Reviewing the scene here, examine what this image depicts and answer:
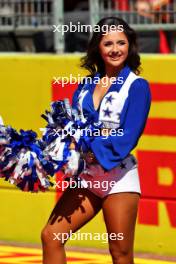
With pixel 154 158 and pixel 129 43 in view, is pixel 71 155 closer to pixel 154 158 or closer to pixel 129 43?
pixel 129 43

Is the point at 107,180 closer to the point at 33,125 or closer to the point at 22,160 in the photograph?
the point at 22,160

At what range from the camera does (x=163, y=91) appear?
7363 mm

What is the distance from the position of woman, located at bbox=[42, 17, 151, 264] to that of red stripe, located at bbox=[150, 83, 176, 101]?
1.91 m

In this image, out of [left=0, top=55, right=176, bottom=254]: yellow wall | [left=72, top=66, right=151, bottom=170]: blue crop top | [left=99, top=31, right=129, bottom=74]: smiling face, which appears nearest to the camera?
[left=72, top=66, right=151, bottom=170]: blue crop top

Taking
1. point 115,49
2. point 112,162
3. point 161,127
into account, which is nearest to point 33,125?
point 161,127

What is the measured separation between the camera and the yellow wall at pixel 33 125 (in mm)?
7488

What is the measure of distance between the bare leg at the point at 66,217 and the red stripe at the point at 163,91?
7.03ft

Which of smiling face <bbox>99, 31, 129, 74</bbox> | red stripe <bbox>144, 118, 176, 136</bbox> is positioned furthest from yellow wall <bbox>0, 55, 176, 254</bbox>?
smiling face <bbox>99, 31, 129, 74</bbox>

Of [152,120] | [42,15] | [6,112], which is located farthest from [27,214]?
[42,15]

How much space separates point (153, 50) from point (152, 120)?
2.96 metres

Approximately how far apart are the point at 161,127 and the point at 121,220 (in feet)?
7.41

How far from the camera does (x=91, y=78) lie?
557cm

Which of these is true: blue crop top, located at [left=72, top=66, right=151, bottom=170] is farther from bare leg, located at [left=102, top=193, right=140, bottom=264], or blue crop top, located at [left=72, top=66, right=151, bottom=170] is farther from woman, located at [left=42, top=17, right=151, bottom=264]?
bare leg, located at [left=102, top=193, right=140, bottom=264]

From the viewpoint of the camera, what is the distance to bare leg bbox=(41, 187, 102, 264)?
5250 millimetres
